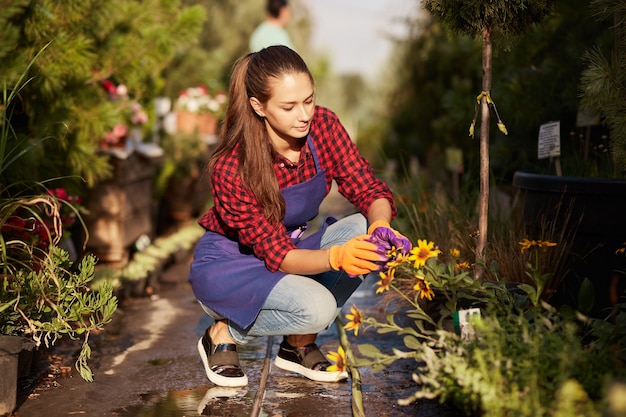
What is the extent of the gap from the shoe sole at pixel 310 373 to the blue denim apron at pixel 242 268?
38cm

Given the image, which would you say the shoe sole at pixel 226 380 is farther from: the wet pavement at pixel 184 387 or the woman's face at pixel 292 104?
the woman's face at pixel 292 104

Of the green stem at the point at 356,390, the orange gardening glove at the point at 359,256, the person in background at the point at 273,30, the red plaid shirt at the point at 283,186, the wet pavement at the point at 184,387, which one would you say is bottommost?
the wet pavement at the point at 184,387

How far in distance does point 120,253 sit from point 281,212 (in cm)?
278

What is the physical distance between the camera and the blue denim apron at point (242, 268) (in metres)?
3.46

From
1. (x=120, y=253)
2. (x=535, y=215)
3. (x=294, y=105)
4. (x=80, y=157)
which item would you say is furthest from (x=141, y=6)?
(x=535, y=215)

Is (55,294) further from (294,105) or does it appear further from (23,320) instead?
(294,105)

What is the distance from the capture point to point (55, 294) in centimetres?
329

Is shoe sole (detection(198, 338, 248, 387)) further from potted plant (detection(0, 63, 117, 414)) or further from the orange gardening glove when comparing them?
the orange gardening glove

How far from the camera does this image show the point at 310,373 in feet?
12.0

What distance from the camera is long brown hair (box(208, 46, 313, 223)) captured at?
3.41m

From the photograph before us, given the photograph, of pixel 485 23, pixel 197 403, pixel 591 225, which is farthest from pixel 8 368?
pixel 591 225

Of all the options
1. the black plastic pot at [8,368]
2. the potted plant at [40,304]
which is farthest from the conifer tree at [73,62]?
the black plastic pot at [8,368]

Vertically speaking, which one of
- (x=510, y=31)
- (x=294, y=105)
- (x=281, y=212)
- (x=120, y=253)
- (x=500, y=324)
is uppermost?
(x=510, y=31)

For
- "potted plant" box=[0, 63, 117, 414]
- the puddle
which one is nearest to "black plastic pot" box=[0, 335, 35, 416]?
"potted plant" box=[0, 63, 117, 414]
